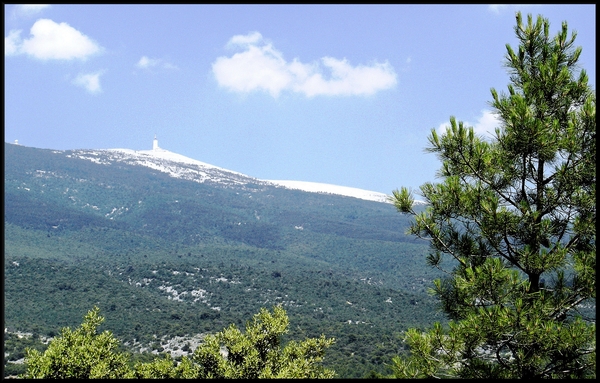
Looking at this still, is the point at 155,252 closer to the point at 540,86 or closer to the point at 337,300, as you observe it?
the point at 337,300

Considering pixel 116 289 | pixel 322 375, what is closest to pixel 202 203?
pixel 116 289

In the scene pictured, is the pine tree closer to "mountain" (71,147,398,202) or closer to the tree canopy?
the tree canopy

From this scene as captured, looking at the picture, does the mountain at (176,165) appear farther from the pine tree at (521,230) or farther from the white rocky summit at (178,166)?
the pine tree at (521,230)

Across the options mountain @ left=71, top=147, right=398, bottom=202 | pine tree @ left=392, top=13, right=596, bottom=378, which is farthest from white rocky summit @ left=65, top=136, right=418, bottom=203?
pine tree @ left=392, top=13, right=596, bottom=378

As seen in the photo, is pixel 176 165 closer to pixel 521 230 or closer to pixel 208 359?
pixel 208 359

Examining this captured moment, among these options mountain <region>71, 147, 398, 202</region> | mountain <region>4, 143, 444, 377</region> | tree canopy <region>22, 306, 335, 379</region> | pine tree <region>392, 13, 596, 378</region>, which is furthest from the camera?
mountain <region>71, 147, 398, 202</region>

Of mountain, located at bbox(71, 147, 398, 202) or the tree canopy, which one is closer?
the tree canopy

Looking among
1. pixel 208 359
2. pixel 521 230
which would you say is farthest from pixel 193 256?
pixel 521 230
